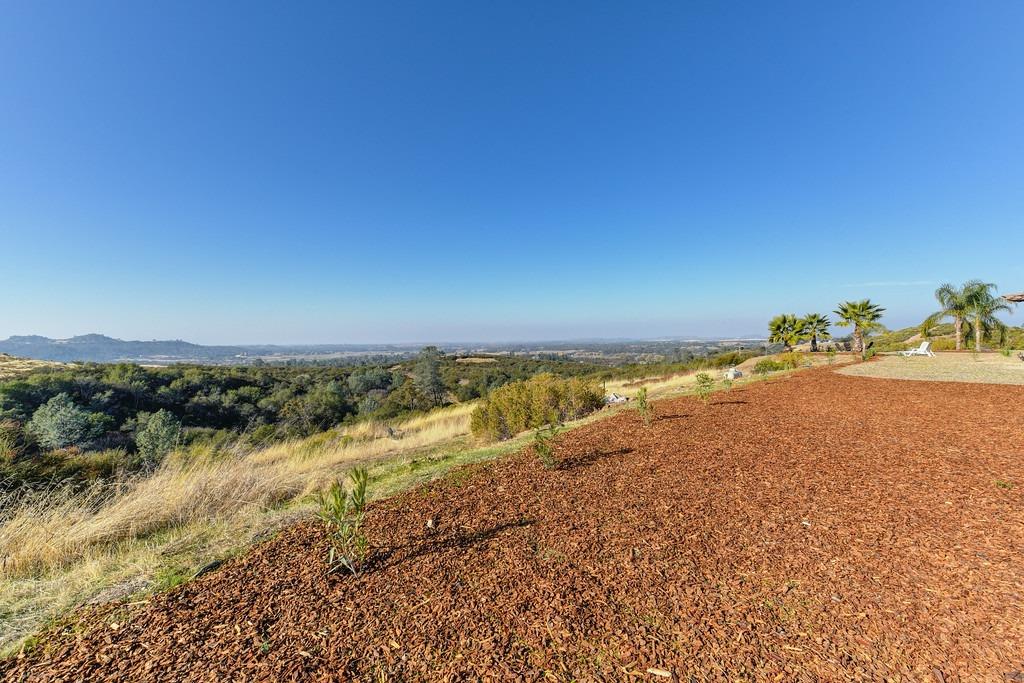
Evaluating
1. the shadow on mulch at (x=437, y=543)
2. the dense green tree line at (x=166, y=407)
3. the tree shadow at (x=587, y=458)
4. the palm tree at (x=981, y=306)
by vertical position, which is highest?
the palm tree at (x=981, y=306)

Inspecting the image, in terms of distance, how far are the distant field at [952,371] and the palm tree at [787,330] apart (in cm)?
1075

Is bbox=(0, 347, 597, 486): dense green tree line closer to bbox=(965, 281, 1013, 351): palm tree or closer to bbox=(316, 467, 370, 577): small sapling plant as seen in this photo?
bbox=(316, 467, 370, 577): small sapling plant

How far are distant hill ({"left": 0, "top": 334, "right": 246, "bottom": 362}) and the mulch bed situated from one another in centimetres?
13771

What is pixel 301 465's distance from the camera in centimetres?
696

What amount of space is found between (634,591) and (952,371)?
15.7 meters

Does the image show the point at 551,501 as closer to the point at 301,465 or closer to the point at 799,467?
the point at 799,467

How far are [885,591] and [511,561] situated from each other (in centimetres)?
229

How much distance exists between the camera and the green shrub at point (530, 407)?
29.8 ft

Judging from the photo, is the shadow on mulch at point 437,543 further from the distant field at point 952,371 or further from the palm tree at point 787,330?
the palm tree at point 787,330

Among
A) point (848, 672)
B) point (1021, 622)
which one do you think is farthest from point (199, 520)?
point (1021, 622)

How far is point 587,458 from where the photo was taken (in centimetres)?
517

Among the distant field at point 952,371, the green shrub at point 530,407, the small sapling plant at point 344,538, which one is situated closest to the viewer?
the small sapling plant at point 344,538

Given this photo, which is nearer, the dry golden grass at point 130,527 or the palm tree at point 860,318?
the dry golden grass at point 130,527

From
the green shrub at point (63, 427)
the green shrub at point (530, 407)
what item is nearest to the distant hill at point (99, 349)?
the green shrub at point (63, 427)
